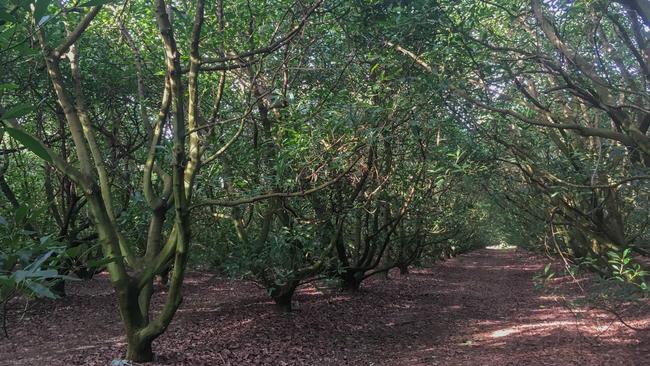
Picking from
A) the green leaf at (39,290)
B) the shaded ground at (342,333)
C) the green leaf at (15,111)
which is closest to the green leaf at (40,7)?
the green leaf at (15,111)

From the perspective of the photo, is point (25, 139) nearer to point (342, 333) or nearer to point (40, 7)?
point (40, 7)

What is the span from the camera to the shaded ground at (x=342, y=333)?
8203mm

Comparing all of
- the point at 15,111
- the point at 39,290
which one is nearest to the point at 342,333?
the point at 39,290

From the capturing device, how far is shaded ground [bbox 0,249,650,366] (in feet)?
26.9

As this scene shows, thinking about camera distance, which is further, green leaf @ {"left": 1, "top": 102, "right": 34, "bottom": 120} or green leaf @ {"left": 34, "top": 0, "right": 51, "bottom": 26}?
green leaf @ {"left": 34, "top": 0, "right": 51, "bottom": 26}

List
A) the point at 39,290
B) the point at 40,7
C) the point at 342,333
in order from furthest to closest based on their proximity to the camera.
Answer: the point at 342,333
the point at 40,7
the point at 39,290

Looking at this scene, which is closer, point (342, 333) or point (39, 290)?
point (39, 290)

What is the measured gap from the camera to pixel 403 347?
31.0 feet

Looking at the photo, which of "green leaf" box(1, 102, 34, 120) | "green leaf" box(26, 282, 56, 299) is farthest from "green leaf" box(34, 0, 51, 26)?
"green leaf" box(26, 282, 56, 299)

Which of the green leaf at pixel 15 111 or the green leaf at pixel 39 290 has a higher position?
the green leaf at pixel 15 111

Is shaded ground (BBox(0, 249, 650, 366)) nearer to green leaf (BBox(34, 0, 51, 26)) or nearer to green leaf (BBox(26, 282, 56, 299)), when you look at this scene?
green leaf (BBox(26, 282, 56, 299))

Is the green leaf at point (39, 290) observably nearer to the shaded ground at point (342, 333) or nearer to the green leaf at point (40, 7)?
the green leaf at point (40, 7)

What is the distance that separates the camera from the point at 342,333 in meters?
10.3

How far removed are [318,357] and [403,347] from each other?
1.82m
